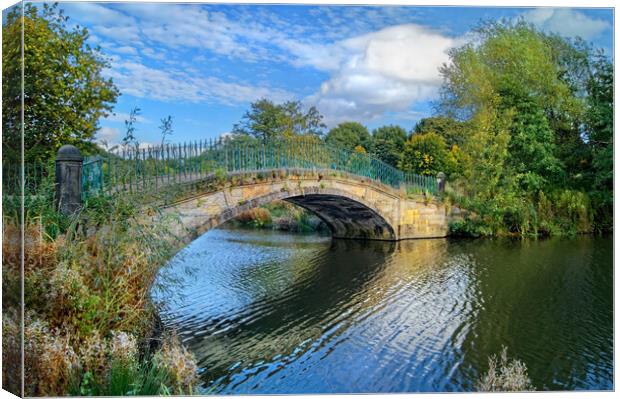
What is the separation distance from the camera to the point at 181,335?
654cm

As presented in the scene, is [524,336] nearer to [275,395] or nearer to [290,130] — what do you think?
[275,395]

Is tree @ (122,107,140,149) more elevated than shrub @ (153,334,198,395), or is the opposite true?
tree @ (122,107,140,149)

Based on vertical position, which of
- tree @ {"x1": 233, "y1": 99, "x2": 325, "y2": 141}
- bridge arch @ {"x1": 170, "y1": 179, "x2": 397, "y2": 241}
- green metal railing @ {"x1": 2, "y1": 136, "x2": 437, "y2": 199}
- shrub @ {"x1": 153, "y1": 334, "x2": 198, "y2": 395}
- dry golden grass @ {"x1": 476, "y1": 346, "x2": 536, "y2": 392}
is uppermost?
tree @ {"x1": 233, "y1": 99, "x2": 325, "y2": 141}

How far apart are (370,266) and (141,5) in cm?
801

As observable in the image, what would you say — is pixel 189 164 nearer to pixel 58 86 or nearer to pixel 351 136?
pixel 58 86

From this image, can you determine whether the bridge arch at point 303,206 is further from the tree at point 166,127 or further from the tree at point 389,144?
the tree at point 389,144

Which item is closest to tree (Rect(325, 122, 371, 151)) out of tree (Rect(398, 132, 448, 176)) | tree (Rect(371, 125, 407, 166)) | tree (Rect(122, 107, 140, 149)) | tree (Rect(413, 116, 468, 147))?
tree (Rect(371, 125, 407, 166))

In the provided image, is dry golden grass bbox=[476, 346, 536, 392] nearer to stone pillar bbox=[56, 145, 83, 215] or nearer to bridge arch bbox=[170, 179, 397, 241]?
bridge arch bbox=[170, 179, 397, 241]

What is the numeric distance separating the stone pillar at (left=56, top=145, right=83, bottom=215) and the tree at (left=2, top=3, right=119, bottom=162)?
29.1 inches

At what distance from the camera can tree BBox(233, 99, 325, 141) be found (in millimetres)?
18422

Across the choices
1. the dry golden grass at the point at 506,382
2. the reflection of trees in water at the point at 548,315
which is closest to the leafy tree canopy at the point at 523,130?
the reflection of trees in water at the point at 548,315

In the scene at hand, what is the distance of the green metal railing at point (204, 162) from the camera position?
6.54m

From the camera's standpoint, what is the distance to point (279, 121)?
18609mm

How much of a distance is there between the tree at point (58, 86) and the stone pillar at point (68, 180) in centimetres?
74
